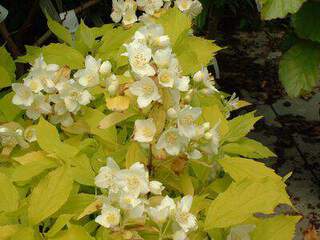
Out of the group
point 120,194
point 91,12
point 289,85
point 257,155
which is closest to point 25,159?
point 120,194

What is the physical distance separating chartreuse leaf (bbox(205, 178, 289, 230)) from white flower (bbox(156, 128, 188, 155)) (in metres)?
0.11

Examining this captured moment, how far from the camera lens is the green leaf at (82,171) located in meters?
0.99

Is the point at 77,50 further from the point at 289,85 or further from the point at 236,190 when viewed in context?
the point at 289,85

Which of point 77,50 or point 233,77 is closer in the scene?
point 77,50

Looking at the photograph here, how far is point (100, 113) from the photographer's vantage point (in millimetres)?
1152

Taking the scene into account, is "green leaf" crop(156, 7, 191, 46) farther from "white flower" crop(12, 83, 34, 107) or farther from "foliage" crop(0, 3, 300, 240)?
"white flower" crop(12, 83, 34, 107)

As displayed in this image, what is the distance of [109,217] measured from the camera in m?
0.84

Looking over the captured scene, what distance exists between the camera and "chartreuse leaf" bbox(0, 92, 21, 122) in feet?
4.07

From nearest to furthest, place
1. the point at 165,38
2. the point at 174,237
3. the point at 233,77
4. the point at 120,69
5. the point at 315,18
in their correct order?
the point at 174,237, the point at 165,38, the point at 120,69, the point at 315,18, the point at 233,77

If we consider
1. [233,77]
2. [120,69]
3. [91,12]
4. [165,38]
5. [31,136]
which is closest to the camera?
[165,38]

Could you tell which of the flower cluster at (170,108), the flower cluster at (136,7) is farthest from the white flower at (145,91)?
the flower cluster at (136,7)

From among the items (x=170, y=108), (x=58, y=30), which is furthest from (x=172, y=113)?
(x=58, y=30)

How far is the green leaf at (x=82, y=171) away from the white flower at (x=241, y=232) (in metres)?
0.27

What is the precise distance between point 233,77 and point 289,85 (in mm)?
1630
